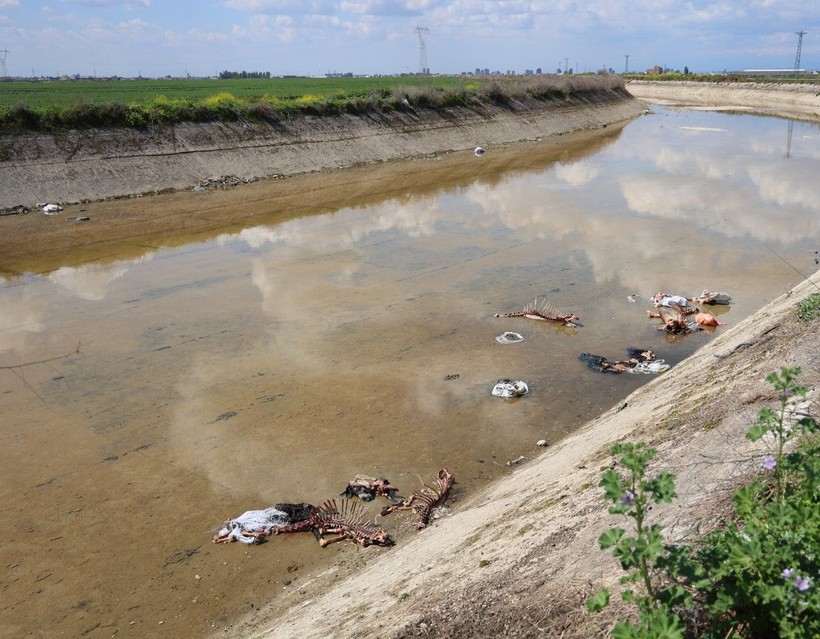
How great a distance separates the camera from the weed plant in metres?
3.09

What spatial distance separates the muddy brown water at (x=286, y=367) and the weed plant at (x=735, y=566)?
4263 mm

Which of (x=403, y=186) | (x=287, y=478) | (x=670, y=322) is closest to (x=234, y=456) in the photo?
(x=287, y=478)

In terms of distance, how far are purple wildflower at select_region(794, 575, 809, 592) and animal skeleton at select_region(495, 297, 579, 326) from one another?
10.8 m

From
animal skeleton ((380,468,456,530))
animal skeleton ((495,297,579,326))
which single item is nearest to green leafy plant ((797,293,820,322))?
animal skeleton ((380,468,456,530))

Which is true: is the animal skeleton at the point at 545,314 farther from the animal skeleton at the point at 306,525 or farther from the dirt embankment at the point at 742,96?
the dirt embankment at the point at 742,96

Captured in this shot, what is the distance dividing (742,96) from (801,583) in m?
98.3

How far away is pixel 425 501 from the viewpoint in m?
7.97

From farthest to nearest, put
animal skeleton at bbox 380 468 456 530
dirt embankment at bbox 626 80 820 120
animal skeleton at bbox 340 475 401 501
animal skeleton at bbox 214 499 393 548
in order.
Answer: dirt embankment at bbox 626 80 820 120 → animal skeleton at bbox 340 475 401 501 → animal skeleton at bbox 380 468 456 530 → animal skeleton at bbox 214 499 393 548

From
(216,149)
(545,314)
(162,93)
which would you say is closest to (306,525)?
(545,314)

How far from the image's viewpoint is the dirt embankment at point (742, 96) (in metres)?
73.6

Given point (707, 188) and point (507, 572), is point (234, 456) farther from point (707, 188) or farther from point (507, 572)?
point (707, 188)

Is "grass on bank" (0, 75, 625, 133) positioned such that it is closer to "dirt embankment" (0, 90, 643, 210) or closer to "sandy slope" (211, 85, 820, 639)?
"dirt embankment" (0, 90, 643, 210)

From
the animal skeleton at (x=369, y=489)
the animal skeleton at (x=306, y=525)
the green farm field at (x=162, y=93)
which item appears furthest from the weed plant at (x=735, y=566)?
the green farm field at (x=162, y=93)

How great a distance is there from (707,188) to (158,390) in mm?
25250
